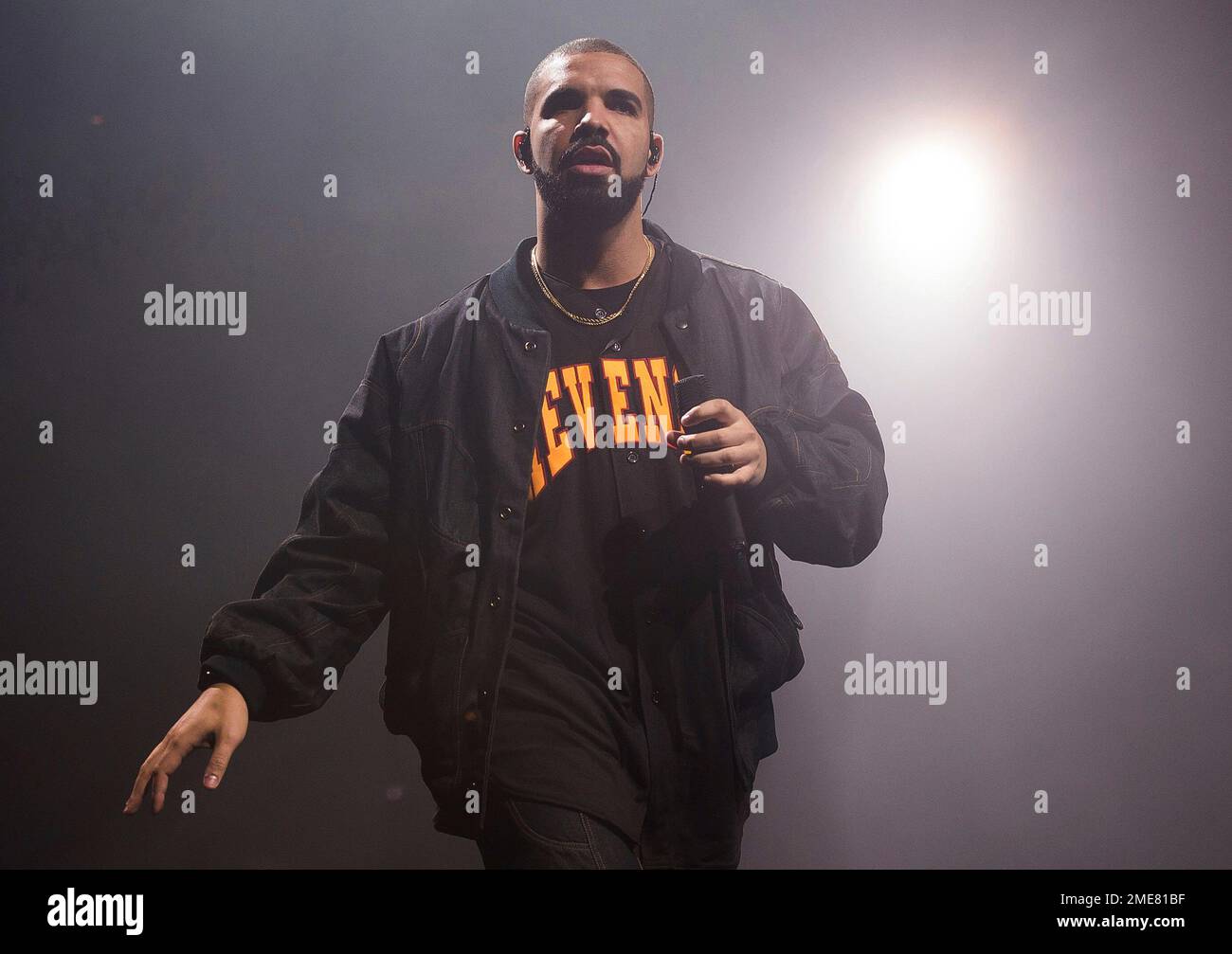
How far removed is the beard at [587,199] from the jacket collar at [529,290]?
8cm

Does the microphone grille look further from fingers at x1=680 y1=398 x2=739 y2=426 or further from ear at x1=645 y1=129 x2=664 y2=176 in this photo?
ear at x1=645 y1=129 x2=664 y2=176

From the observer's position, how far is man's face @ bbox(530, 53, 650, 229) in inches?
72.9

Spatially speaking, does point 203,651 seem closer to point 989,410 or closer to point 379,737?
point 379,737

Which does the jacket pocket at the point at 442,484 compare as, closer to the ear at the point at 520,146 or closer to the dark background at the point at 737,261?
the dark background at the point at 737,261

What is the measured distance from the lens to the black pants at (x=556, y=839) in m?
1.58

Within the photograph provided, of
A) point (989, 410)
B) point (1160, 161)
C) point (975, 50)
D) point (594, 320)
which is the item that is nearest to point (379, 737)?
point (594, 320)

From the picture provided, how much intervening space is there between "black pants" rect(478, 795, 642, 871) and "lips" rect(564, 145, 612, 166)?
114 cm

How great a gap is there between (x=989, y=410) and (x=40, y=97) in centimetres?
203

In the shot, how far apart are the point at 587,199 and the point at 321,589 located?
87cm

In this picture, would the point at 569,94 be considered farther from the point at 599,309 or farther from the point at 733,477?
the point at 733,477

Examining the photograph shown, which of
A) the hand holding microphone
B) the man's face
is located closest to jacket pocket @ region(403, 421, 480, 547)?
the hand holding microphone

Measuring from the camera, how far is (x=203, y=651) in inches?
67.8

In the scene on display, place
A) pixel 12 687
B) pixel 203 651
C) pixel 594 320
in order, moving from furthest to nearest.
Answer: pixel 12 687 < pixel 594 320 < pixel 203 651

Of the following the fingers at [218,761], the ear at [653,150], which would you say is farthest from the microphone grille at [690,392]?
the fingers at [218,761]
